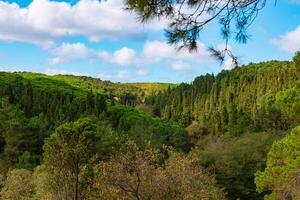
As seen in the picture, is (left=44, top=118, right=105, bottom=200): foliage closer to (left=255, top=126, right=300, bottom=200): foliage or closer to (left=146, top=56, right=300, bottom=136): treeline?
Answer: (left=255, top=126, right=300, bottom=200): foliage

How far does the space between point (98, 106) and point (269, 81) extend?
5886 centimetres

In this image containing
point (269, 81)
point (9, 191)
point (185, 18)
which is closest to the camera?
point (185, 18)

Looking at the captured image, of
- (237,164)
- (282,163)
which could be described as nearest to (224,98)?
(237,164)

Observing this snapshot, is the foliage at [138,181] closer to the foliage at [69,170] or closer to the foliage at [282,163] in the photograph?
the foliage at [69,170]

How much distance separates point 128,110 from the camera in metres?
129

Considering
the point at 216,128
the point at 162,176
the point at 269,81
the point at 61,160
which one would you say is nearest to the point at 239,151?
the point at 61,160

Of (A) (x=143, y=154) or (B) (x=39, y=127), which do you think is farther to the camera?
(B) (x=39, y=127)

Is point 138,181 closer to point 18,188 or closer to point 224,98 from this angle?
point 18,188

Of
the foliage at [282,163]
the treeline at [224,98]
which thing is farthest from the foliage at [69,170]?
the treeline at [224,98]

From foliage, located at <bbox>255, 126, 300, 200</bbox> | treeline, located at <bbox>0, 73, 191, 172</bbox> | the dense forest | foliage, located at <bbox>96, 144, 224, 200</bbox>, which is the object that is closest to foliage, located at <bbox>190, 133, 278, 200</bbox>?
the dense forest

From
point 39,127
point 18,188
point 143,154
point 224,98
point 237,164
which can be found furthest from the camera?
point 224,98

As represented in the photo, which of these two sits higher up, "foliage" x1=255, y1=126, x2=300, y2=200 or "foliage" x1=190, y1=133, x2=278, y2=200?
"foliage" x1=255, y1=126, x2=300, y2=200

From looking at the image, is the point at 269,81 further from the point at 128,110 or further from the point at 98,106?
the point at 98,106

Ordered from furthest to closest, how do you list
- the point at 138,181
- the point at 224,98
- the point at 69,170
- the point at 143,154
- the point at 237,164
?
1. the point at 224,98
2. the point at 237,164
3. the point at 69,170
4. the point at 143,154
5. the point at 138,181
